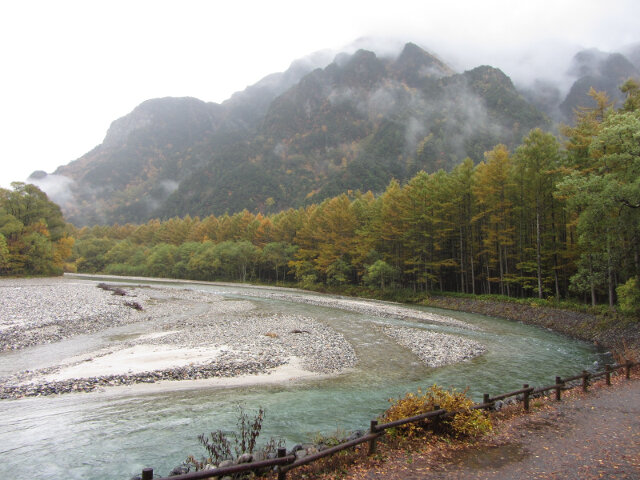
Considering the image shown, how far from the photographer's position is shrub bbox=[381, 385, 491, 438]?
343 inches

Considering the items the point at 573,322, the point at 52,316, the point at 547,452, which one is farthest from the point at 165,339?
the point at 573,322

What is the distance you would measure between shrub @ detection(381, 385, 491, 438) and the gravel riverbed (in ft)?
24.4

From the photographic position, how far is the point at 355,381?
14.9 metres

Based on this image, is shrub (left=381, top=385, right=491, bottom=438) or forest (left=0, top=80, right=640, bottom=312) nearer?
shrub (left=381, top=385, right=491, bottom=438)

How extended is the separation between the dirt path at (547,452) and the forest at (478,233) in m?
15.0

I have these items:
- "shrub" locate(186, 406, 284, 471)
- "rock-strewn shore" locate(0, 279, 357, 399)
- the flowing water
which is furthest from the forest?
"shrub" locate(186, 406, 284, 471)

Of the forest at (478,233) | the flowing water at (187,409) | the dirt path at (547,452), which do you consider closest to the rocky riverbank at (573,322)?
Answer: the forest at (478,233)

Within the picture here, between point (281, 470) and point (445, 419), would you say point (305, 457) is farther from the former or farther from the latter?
point (445, 419)

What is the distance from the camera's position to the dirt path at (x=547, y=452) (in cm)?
712

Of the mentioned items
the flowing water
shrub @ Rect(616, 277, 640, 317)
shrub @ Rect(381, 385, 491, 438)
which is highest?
shrub @ Rect(616, 277, 640, 317)

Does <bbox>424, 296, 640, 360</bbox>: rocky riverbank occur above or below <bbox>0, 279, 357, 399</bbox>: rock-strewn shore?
below

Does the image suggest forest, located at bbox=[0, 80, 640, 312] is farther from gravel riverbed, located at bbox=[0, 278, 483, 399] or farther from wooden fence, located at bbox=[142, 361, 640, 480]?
wooden fence, located at bbox=[142, 361, 640, 480]

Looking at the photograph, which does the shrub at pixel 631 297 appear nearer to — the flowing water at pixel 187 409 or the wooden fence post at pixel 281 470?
the flowing water at pixel 187 409

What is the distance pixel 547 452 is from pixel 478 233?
125 ft
